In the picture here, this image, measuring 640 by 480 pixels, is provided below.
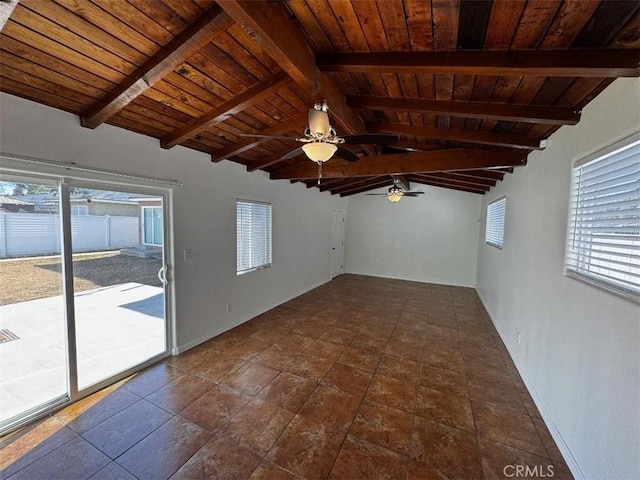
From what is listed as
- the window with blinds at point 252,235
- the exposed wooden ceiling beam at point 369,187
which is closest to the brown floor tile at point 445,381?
the window with blinds at point 252,235

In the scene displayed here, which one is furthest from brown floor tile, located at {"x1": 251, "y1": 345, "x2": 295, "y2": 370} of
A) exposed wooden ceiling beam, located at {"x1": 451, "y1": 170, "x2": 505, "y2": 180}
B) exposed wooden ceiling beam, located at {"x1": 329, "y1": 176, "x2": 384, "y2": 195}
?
exposed wooden ceiling beam, located at {"x1": 329, "y1": 176, "x2": 384, "y2": 195}

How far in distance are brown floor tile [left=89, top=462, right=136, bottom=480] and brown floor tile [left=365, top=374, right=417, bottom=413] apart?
6.34 ft

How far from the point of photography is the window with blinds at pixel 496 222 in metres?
4.54

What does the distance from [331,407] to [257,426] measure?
669 millimetres

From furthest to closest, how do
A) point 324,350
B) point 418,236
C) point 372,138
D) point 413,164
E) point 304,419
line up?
point 418,236
point 413,164
point 324,350
point 304,419
point 372,138

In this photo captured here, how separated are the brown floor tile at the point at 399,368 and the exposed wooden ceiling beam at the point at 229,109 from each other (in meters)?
3.05

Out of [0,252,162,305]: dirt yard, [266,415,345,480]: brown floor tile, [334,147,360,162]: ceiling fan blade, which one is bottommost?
[266,415,345,480]: brown floor tile

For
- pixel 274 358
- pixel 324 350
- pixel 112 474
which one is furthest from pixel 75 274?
pixel 324 350

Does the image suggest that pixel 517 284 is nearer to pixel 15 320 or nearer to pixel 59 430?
pixel 59 430

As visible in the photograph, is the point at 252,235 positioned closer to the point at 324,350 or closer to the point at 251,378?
the point at 324,350

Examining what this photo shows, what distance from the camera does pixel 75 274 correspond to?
8.05ft

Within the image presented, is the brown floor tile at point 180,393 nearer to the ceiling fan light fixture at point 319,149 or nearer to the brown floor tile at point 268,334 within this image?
the brown floor tile at point 268,334

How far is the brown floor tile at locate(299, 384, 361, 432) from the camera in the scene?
2.25 m

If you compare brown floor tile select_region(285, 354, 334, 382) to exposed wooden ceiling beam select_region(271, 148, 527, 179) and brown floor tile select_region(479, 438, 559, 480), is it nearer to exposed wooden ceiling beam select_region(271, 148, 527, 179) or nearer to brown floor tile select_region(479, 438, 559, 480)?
brown floor tile select_region(479, 438, 559, 480)
